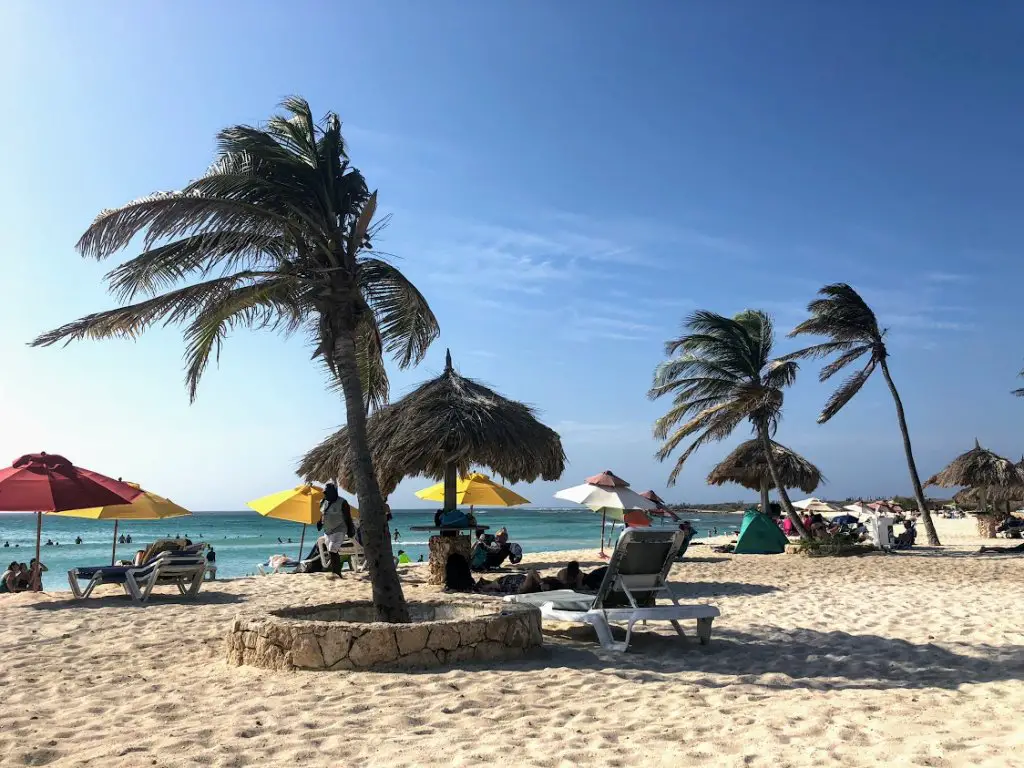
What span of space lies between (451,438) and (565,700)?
690 cm

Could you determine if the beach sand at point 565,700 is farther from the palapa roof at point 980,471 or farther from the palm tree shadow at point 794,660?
the palapa roof at point 980,471

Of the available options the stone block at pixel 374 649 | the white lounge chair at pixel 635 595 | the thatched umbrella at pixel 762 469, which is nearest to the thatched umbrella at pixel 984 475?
the thatched umbrella at pixel 762 469

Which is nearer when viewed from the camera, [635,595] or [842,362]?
[635,595]

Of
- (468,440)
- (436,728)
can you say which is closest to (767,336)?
(468,440)

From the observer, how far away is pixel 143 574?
9.16m

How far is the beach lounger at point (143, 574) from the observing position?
902 centimetres

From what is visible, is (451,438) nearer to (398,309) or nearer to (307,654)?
(398,309)

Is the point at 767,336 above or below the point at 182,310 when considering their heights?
above

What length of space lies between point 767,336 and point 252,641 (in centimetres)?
1637

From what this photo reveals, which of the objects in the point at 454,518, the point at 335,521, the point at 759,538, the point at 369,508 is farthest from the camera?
the point at 759,538

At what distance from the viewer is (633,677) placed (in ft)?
16.4

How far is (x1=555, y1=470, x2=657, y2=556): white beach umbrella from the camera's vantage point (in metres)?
12.6

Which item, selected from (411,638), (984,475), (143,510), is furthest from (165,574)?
(984,475)

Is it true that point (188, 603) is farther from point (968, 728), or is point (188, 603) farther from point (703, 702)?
point (968, 728)
